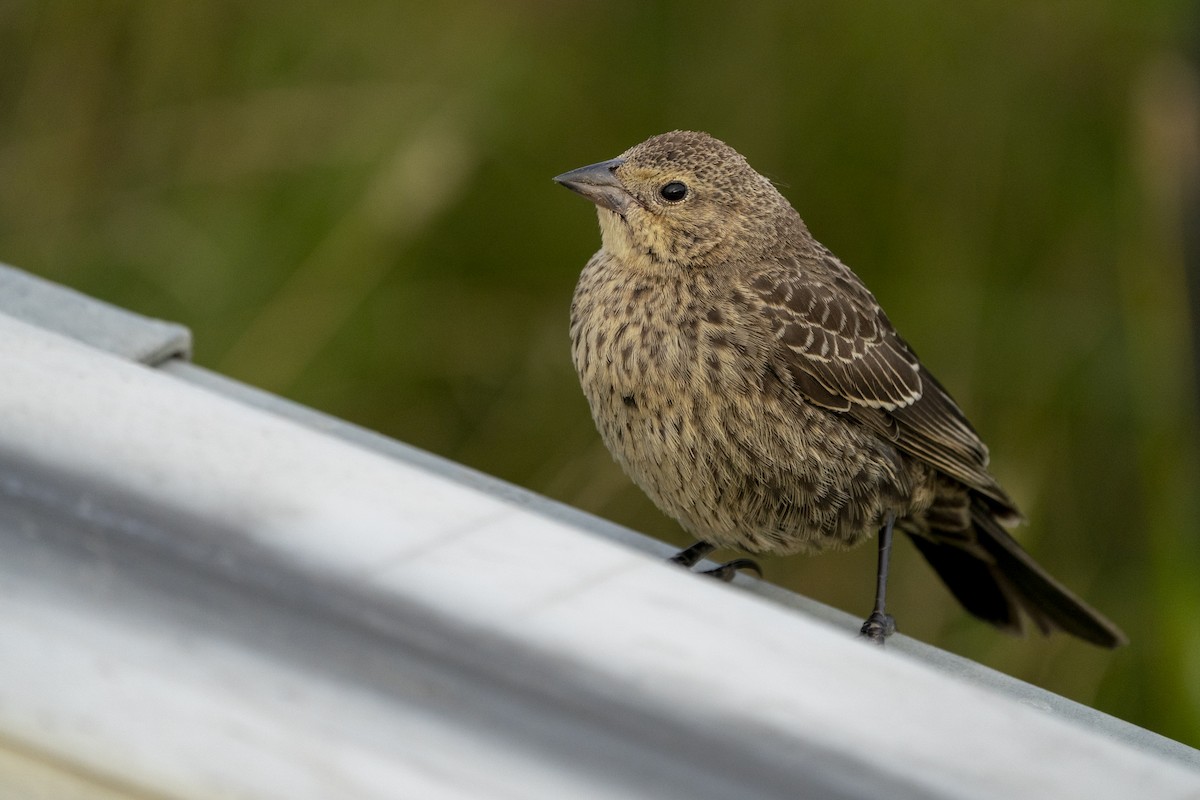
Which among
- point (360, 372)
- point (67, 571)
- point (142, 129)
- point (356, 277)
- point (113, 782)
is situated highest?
point (142, 129)

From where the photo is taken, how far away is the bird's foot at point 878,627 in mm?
2220

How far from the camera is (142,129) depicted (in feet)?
11.5

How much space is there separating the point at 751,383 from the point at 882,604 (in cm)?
52

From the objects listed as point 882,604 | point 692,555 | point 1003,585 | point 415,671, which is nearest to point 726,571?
point 692,555

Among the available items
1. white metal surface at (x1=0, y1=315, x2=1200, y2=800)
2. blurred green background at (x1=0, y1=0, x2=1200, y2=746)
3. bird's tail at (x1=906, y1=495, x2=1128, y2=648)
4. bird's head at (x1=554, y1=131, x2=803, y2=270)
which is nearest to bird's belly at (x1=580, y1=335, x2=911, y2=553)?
bird's head at (x1=554, y1=131, x2=803, y2=270)

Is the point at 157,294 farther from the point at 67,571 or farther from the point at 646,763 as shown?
the point at 646,763

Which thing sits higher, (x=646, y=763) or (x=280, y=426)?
(x=280, y=426)

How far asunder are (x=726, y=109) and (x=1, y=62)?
5.58ft

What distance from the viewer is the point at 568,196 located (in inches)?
145

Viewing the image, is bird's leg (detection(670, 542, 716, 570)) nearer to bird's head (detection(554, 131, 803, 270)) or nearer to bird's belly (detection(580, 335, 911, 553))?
bird's belly (detection(580, 335, 911, 553))

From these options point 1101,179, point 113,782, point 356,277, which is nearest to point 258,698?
point 113,782

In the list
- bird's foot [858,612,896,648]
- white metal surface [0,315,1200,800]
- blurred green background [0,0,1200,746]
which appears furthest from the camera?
blurred green background [0,0,1200,746]

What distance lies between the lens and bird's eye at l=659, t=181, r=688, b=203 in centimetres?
269

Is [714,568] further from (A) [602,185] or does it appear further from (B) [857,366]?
(A) [602,185]
